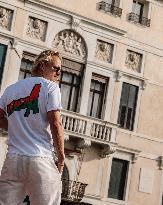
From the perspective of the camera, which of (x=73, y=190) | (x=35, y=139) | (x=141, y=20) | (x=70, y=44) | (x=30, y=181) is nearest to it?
(x=30, y=181)

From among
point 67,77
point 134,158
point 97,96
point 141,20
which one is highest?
point 141,20

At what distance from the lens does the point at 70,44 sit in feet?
59.8

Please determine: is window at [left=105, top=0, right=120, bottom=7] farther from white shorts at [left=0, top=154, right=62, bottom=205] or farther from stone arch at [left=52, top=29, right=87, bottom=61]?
white shorts at [left=0, top=154, right=62, bottom=205]

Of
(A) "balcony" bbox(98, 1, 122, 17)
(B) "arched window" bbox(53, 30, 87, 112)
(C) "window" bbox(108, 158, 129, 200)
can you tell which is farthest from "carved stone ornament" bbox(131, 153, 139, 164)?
(A) "balcony" bbox(98, 1, 122, 17)

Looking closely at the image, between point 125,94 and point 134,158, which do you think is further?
point 125,94

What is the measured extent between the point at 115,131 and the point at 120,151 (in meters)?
0.93

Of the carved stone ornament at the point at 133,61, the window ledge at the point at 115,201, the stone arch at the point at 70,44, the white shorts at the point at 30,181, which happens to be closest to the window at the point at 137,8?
the carved stone ornament at the point at 133,61

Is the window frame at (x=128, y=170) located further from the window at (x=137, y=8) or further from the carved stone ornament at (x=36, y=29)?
the window at (x=137, y=8)

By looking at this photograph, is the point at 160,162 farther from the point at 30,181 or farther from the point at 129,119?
the point at 30,181

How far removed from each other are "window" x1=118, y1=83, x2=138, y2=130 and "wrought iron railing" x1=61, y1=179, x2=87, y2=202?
300 cm

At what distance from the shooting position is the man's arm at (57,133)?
135 inches

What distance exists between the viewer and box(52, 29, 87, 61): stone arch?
710 inches

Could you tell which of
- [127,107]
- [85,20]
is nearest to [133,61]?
[127,107]

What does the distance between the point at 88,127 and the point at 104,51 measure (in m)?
3.19
